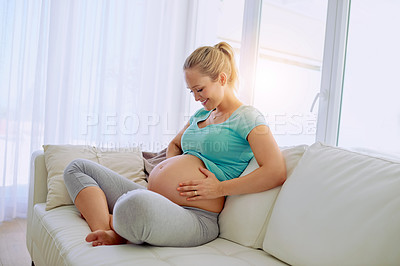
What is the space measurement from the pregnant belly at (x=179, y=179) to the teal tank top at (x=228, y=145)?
55 millimetres

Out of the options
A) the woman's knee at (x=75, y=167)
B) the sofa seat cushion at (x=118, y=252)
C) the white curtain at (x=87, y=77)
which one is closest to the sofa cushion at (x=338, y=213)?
the sofa seat cushion at (x=118, y=252)

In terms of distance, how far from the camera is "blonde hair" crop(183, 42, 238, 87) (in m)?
1.42

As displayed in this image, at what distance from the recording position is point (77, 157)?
1675 millimetres

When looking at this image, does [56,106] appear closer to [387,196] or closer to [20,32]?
[20,32]

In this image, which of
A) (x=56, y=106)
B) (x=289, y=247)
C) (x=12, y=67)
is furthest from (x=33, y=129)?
(x=289, y=247)

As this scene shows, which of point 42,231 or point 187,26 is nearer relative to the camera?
point 42,231

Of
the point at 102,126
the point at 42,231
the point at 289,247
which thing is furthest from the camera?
the point at 102,126

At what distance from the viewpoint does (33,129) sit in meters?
2.44

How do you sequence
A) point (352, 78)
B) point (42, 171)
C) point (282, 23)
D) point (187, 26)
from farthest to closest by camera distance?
point (187, 26) → point (282, 23) → point (352, 78) → point (42, 171)

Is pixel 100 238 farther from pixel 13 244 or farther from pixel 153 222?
pixel 13 244

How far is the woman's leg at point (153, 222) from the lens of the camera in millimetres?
992

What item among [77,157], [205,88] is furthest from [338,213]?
[77,157]

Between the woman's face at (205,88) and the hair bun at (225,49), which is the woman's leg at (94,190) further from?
the hair bun at (225,49)

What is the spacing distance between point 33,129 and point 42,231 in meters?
1.28
